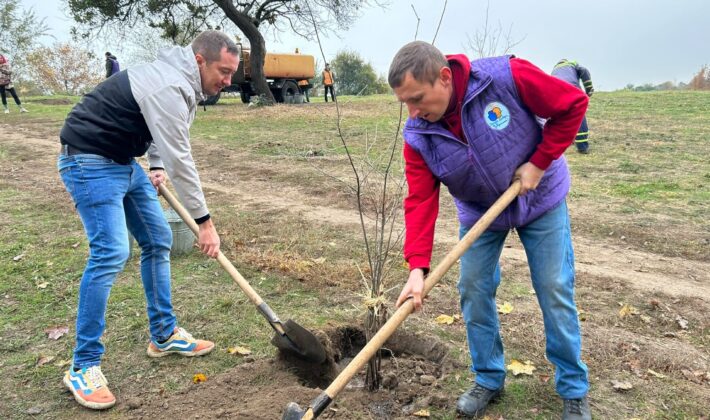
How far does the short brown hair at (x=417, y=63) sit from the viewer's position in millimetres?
2201

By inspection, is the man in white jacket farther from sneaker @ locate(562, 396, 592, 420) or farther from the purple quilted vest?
sneaker @ locate(562, 396, 592, 420)

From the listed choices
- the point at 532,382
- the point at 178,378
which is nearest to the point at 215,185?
the point at 178,378

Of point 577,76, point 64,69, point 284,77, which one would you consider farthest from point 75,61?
point 577,76

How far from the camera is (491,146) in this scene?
244cm

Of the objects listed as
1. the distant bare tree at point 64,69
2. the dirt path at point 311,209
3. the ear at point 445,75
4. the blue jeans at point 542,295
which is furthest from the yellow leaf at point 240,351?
the distant bare tree at point 64,69

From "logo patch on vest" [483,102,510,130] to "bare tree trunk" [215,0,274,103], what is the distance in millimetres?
20862

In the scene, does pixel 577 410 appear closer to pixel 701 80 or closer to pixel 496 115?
pixel 496 115

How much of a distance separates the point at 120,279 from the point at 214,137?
9.72 meters

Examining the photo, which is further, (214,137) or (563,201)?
(214,137)

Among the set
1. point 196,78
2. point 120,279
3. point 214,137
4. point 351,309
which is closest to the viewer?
point 196,78

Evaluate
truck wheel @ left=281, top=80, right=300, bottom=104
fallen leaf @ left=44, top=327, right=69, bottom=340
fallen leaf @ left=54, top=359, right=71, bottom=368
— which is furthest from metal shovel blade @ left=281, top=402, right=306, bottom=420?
Answer: truck wheel @ left=281, top=80, right=300, bottom=104

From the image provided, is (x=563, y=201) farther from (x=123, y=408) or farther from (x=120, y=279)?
(x=120, y=279)

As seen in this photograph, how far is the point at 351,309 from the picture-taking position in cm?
422

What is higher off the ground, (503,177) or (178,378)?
(503,177)
